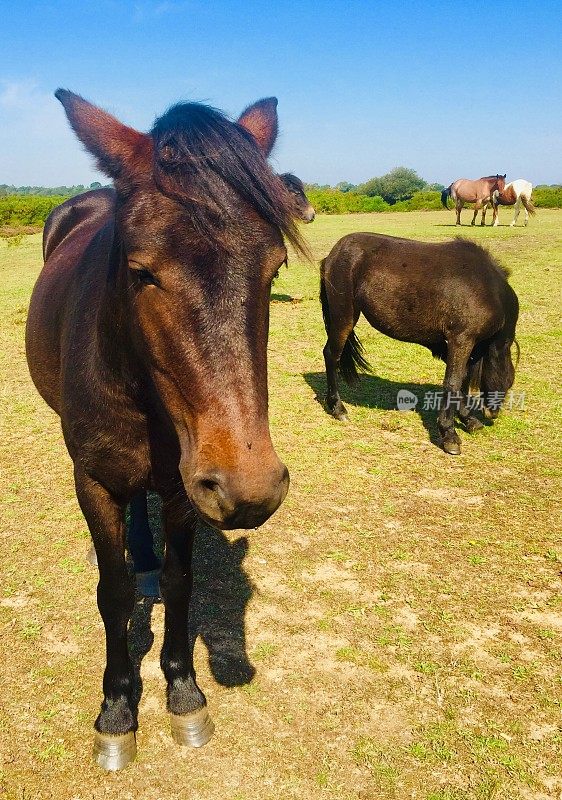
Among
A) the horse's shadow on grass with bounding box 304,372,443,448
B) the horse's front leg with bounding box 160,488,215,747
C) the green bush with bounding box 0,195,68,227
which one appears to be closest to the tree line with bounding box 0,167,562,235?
the green bush with bounding box 0,195,68,227

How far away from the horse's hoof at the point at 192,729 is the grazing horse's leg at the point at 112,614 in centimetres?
19

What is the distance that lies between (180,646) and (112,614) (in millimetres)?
368

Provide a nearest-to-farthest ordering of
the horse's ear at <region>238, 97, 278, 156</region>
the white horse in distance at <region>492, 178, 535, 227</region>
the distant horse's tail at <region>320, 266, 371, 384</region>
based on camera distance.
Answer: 1. the horse's ear at <region>238, 97, 278, 156</region>
2. the distant horse's tail at <region>320, 266, 371, 384</region>
3. the white horse in distance at <region>492, 178, 535, 227</region>

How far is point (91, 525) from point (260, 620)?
1.33 metres

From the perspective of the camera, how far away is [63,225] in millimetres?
4246

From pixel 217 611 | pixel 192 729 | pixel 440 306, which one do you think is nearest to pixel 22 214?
pixel 440 306

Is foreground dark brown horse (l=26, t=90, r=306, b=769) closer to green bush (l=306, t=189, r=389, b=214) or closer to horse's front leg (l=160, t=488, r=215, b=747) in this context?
horse's front leg (l=160, t=488, r=215, b=747)

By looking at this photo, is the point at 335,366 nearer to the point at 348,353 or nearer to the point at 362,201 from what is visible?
the point at 348,353

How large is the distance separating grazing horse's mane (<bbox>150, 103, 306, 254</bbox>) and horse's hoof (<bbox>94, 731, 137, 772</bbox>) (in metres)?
2.14

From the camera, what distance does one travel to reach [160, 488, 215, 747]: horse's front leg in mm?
2473

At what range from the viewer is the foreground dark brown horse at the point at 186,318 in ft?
4.82

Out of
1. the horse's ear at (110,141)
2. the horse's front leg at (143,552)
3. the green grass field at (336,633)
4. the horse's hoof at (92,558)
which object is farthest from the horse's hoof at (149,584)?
the horse's ear at (110,141)

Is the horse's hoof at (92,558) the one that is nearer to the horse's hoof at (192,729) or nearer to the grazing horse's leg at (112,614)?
the grazing horse's leg at (112,614)

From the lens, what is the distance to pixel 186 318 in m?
1.51
